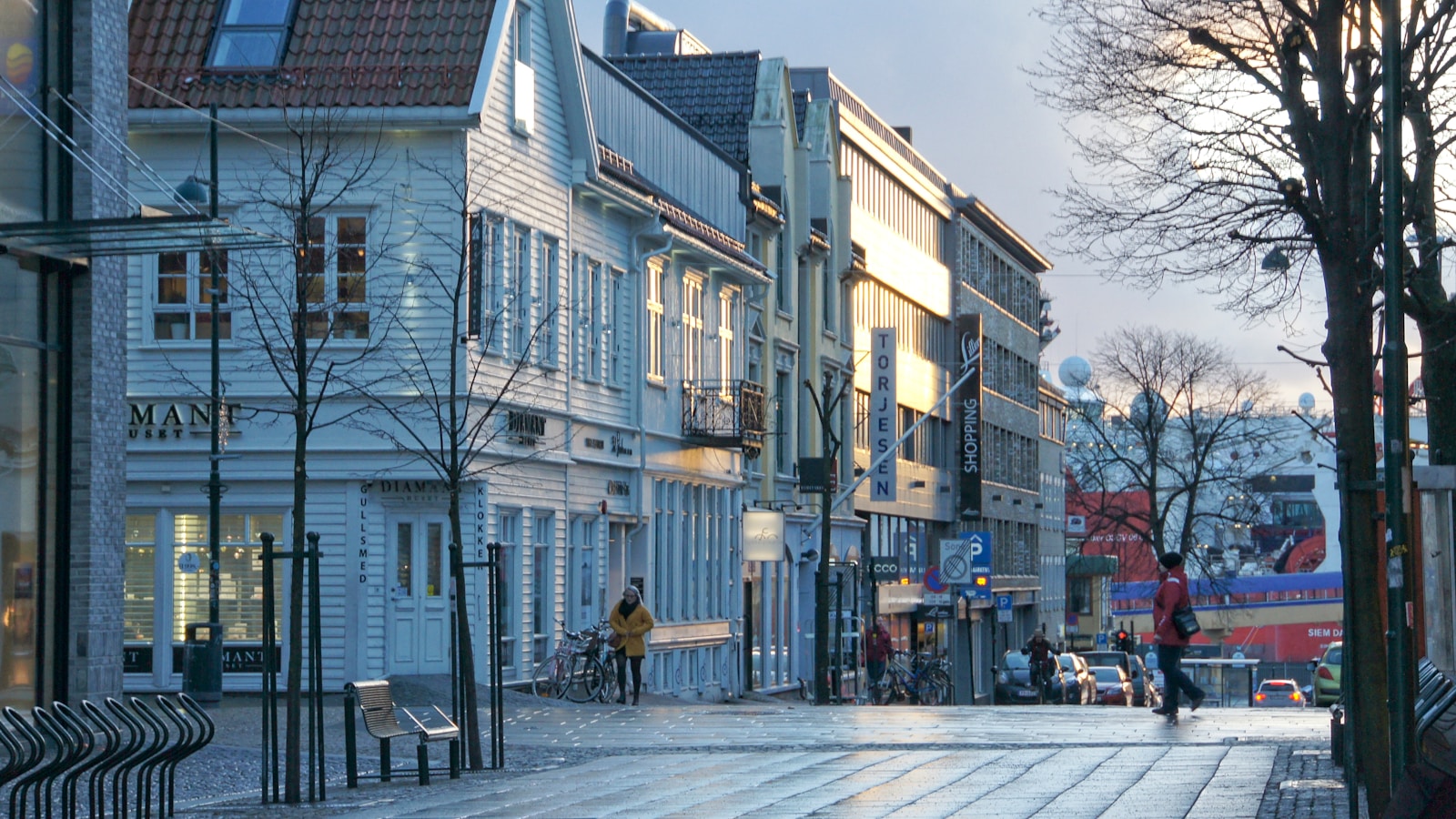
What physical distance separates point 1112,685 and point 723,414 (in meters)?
17.6

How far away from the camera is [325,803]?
1680 cm

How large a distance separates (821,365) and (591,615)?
60.9 feet

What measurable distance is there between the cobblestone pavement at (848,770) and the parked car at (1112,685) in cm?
2749

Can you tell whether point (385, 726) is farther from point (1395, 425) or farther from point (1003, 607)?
point (1003, 607)

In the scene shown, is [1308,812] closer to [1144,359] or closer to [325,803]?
[325,803]

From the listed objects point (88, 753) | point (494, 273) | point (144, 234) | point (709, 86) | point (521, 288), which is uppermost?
point (709, 86)

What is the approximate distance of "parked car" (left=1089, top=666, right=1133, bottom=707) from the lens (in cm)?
5682

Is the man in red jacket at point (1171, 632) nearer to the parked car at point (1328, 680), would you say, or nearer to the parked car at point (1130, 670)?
the parked car at point (1328, 680)

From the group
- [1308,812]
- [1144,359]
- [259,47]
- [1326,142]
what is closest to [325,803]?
[1308,812]

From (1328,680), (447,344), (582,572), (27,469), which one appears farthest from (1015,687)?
(27,469)

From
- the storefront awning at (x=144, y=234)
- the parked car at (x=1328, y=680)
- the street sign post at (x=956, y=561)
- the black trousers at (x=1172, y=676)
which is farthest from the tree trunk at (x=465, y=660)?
the parked car at (x=1328, y=680)

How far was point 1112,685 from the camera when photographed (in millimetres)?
57969

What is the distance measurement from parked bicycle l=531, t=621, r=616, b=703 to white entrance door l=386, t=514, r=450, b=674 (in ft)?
8.82

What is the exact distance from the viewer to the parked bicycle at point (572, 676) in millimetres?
35219
